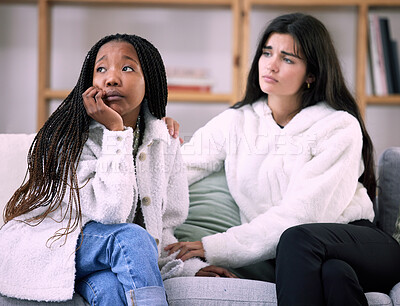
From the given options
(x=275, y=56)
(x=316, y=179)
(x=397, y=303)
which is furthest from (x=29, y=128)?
(x=397, y=303)

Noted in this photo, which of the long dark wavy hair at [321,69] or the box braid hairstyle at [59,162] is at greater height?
the long dark wavy hair at [321,69]

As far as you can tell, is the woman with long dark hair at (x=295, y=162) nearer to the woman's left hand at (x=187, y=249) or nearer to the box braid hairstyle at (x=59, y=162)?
the woman's left hand at (x=187, y=249)

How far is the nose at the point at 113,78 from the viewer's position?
1451 mm

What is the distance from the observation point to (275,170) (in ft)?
5.94

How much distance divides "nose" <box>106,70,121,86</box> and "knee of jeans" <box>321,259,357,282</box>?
2.23 ft

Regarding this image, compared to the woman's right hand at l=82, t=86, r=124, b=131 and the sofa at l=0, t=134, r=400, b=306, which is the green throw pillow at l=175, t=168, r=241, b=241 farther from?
the woman's right hand at l=82, t=86, r=124, b=131

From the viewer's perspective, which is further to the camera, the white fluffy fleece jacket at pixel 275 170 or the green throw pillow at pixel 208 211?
the green throw pillow at pixel 208 211

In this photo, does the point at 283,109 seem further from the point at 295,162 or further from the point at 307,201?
the point at 307,201

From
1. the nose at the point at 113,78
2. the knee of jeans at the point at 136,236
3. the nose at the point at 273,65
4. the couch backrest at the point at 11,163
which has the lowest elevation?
the knee of jeans at the point at 136,236

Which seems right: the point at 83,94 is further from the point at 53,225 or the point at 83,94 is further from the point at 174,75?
the point at 174,75

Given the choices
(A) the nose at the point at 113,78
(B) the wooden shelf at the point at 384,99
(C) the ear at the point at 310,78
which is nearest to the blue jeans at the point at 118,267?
(A) the nose at the point at 113,78

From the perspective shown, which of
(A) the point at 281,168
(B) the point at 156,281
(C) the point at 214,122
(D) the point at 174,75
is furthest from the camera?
(D) the point at 174,75

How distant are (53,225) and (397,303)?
86 cm

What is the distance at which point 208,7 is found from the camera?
3037 millimetres
